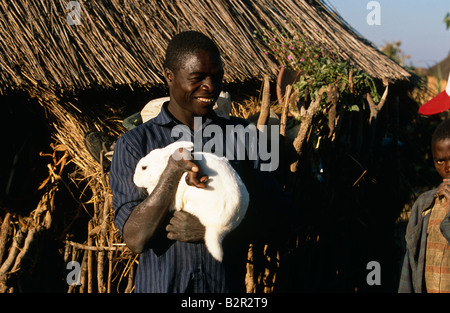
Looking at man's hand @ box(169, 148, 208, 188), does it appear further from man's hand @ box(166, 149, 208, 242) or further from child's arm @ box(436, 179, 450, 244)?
child's arm @ box(436, 179, 450, 244)

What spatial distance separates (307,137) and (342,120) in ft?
2.65

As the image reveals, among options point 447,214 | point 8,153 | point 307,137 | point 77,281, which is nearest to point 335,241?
point 307,137

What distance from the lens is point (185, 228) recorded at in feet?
6.78

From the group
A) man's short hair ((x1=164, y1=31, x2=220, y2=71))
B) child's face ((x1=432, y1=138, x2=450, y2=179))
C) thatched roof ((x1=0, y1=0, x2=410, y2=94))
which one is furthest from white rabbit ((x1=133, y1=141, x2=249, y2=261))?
thatched roof ((x1=0, y1=0, x2=410, y2=94))

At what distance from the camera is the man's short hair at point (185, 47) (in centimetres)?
227

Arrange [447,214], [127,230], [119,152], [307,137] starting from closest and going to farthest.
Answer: [127,230] → [119,152] → [447,214] → [307,137]

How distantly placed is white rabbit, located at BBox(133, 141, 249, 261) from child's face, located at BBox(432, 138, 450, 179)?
5.45 ft

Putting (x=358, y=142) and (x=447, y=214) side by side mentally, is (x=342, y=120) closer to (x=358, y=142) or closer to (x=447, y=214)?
(x=358, y=142)

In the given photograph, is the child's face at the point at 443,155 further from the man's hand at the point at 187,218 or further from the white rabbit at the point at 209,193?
the man's hand at the point at 187,218

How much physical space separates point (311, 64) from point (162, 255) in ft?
11.4

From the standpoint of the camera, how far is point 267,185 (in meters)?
2.30

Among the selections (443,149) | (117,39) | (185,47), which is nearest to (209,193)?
(185,47)

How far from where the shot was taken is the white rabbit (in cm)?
208

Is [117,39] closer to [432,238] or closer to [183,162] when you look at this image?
[183,162]
